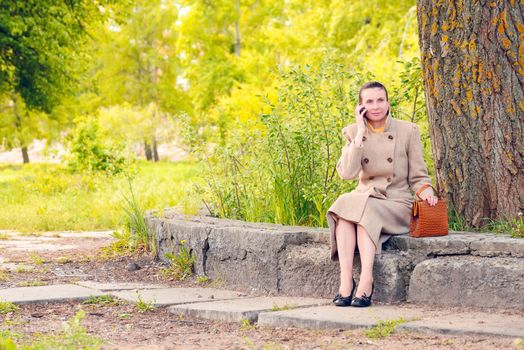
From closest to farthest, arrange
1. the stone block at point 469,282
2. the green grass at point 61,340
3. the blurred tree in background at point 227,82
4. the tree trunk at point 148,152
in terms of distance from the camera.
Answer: the green grass at point 61,340 → the stone block at point 469,282 → the blurred tree in background at point 227,82 → the tree trunk at point 148,152

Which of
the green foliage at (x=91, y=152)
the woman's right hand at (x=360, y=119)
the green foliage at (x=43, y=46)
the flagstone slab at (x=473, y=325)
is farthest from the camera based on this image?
the green foliage at (x=43, y=46)

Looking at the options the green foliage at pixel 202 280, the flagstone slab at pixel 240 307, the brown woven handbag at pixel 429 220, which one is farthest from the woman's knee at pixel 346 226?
the green foliage at pixel 202 280

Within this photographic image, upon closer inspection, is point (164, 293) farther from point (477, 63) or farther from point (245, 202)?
point (477, 63)

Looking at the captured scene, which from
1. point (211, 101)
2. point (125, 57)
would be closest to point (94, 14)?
point (211, 101)

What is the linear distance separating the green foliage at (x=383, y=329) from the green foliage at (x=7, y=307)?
2335 mm

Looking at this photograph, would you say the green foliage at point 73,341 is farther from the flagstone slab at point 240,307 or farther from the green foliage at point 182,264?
the green foliage at point 182,264

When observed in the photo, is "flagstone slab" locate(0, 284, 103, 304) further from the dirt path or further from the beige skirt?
the beige skirt

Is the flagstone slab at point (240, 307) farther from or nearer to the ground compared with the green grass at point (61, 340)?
nearer to the ground

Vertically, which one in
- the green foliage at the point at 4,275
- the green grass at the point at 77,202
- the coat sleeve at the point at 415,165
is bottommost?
the green foliage at the point at 4,275

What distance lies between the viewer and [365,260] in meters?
5.38

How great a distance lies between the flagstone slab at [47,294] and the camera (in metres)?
5.86

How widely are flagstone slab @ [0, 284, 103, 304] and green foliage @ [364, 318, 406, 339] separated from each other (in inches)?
87.6

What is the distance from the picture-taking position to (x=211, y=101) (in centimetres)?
3994

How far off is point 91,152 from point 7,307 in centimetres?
1325
